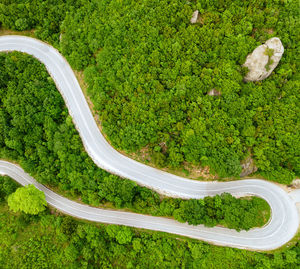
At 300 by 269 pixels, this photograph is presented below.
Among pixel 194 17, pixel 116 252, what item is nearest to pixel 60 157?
pixel 116 252

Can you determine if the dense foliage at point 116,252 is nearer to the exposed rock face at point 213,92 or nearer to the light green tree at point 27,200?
the light green tree at point 27,200

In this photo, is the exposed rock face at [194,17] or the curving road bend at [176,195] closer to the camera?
the curving road bend at [176,195]

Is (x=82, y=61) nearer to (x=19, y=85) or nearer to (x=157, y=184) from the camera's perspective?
(x=19, y=85)

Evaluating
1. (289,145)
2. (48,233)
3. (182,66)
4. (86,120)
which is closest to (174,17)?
A: (182,66)

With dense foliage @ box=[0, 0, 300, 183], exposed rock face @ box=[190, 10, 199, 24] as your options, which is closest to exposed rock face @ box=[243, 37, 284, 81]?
dense foliage @ box=[0, 0, 300, 183]

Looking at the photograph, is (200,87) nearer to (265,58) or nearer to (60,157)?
(265,58)

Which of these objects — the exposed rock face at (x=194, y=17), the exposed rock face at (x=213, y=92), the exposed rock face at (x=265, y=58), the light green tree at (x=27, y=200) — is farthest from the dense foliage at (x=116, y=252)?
the exposed rock face at (x=194, y=17)
